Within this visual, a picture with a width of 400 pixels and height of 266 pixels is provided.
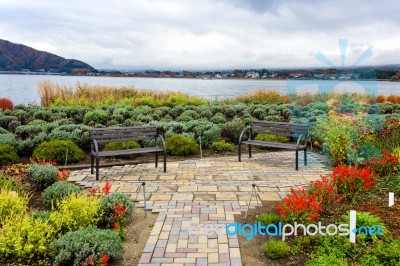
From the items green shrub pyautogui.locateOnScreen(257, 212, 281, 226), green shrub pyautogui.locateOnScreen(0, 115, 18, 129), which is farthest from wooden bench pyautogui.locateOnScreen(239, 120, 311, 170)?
green shrub pyautogui.locateOnScreen(0, 115, 18, 129)

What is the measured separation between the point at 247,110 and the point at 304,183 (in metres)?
7.26

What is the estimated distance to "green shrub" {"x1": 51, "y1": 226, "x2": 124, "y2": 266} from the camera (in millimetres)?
3535

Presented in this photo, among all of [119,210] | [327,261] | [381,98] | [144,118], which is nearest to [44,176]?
[119,210]

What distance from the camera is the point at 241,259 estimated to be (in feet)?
12.3

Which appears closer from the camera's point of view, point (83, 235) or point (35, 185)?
point (83, 235)

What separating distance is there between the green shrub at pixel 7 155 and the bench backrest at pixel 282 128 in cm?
495

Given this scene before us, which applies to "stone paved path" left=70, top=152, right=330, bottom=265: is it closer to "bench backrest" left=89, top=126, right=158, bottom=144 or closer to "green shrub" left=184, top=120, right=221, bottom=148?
"bench backrest" left=89, top=126, right=158, bottom=144

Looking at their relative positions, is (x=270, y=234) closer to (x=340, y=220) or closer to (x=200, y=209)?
(x=340, y=220)

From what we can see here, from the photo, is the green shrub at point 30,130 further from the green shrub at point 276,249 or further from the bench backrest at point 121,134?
the green shrub at point 276,249

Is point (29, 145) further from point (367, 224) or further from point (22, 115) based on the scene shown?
point (367, 224)

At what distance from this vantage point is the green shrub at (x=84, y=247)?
11.6 ft

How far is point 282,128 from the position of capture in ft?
27.0

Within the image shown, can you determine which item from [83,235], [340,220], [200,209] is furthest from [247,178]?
[83,235]

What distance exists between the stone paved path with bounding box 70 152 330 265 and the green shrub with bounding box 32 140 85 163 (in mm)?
851
